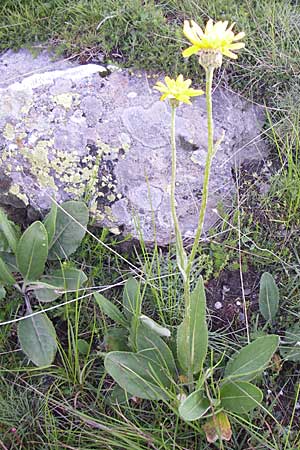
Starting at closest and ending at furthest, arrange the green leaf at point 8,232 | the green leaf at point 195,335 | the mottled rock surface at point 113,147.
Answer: the green leaf at point 195,335 < the green leaf at point 8,232 < the mottled rock surface at point 113,147

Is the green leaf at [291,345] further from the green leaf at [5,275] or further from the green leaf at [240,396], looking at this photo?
the green leaf at [5,275]

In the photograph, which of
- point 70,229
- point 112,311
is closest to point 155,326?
point 112,311

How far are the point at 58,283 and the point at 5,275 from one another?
18cm

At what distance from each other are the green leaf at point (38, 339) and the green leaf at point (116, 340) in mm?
166

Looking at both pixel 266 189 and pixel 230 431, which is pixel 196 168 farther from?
pixel 230 431

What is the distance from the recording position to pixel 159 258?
1993 mm

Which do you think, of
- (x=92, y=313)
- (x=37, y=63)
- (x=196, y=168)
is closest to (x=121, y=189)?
(x=196, y=168)

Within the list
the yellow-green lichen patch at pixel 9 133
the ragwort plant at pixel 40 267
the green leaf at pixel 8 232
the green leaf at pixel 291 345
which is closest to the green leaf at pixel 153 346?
the ragwort plant at pixel 40 267

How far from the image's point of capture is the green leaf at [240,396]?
1569 mm

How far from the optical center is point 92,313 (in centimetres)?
192

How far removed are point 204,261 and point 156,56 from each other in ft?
2.64

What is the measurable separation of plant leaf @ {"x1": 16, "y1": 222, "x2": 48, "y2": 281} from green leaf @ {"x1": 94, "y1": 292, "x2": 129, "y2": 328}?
24cm

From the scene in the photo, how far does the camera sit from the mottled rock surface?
6.83 feet

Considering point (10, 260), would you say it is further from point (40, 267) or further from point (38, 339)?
point (38, 339)
